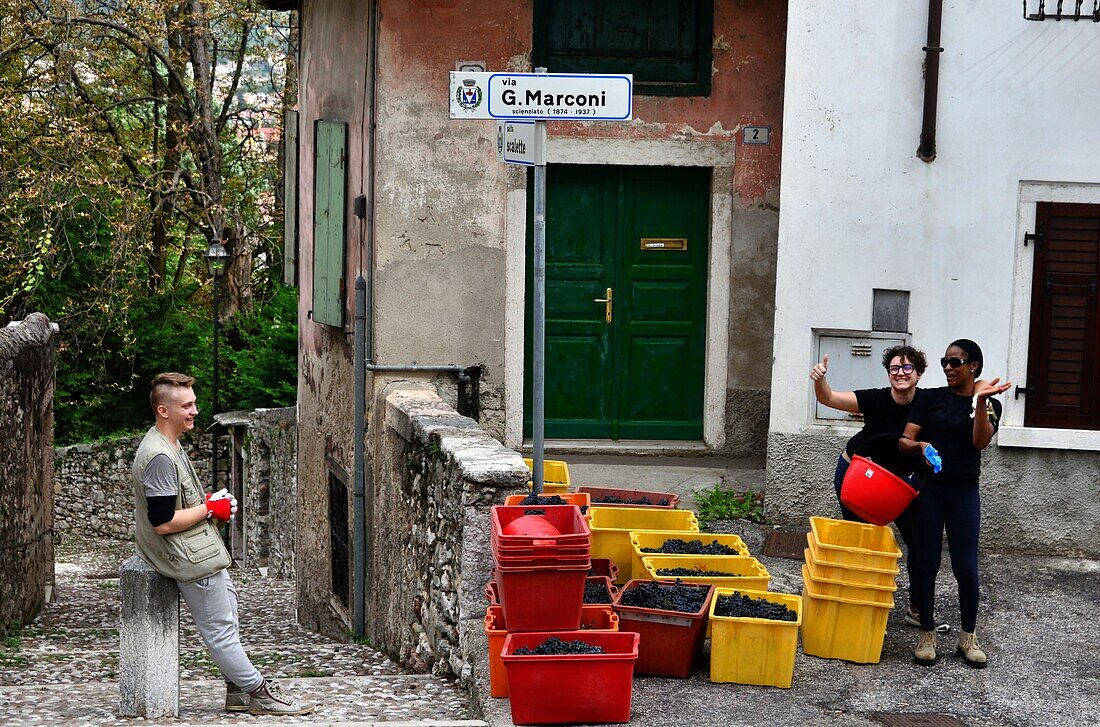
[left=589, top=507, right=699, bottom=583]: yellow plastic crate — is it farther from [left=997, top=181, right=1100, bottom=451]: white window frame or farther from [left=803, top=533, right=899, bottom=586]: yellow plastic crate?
[left=997, top=181, right=1100, bottom=451]: white window frame

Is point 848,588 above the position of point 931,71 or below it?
below

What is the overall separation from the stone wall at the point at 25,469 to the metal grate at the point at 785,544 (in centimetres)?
558

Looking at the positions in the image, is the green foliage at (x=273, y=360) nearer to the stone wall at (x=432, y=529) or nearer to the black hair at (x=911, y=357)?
the stone wall at (x=432, y=529)

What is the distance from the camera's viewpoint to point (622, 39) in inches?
389

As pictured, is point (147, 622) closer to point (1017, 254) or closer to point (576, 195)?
point (576, 195)

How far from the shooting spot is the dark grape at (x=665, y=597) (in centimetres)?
600

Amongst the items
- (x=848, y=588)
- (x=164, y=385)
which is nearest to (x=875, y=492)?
(x=848, y=588)

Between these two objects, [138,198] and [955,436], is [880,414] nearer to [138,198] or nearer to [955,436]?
[955,436]

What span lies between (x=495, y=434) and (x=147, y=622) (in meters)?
4.33

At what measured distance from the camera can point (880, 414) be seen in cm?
714

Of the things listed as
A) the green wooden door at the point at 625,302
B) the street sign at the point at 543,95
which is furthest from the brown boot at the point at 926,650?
the green wooden door at the point at 625,302

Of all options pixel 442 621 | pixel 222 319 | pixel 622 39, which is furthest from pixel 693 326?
pixel 222 319

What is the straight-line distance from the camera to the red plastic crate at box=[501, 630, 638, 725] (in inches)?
207

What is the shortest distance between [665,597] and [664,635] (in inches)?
7.4
